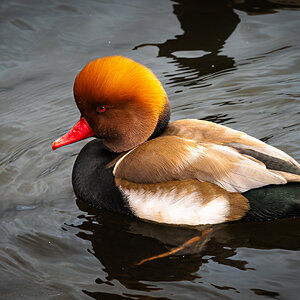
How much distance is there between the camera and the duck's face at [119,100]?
4.10 meters

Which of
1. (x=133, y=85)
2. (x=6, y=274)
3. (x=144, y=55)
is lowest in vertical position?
(x=6, y=274)

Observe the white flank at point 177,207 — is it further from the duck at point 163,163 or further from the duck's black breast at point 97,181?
the duck's black breast at point 97,181

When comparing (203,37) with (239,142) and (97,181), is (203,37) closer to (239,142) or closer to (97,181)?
(239,142)

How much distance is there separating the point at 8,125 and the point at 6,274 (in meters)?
2.44

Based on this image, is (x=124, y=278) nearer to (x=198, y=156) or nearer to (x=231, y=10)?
(x=198, y=156)

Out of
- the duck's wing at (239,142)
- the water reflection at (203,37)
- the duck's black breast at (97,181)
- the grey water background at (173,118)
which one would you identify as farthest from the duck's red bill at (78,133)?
the water reflection at (203,37)

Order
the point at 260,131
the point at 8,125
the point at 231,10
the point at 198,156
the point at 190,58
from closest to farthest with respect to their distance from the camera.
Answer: the point at 198,156, the point at 260,131, the point at 8,125, the point at 190,58, the point at 231,10

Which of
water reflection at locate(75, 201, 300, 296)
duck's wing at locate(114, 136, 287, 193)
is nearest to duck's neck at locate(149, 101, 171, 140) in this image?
duck's wing at locate(114, 136, 287, 193)

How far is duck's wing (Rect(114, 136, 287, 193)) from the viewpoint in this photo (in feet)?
12.7

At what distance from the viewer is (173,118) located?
5.91 meters

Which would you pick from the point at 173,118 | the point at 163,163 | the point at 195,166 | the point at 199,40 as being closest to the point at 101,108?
the point at 163,163

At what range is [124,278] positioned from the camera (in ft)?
12.0

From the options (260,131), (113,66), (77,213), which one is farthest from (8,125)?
(260,131)

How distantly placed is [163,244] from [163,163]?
0.58 m
